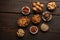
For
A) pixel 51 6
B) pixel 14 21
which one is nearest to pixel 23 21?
pixel 14 21

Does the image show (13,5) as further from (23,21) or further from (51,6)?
(51,6)

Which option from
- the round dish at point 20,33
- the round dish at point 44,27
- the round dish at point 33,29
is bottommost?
the round dish at point 20,33

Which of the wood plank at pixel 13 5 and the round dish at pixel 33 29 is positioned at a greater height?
the wood plank at pixel 13 5

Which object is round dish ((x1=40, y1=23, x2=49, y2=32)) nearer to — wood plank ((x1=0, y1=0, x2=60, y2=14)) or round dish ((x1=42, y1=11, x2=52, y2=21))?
round dish ((x1=42, y1=11, x2=52, y2=21))

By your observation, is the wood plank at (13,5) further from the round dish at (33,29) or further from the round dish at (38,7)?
the round dish at (33,29)

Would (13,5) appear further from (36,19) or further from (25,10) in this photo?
(36,19)

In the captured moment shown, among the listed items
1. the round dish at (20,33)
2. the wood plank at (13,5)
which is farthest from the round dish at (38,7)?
the round dish at (20,33)

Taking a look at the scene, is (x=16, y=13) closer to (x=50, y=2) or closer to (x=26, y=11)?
(x=26, y=11)

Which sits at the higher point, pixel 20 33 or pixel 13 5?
pixel 13 5

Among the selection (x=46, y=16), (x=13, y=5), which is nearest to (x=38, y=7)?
(x=46, y=16)
